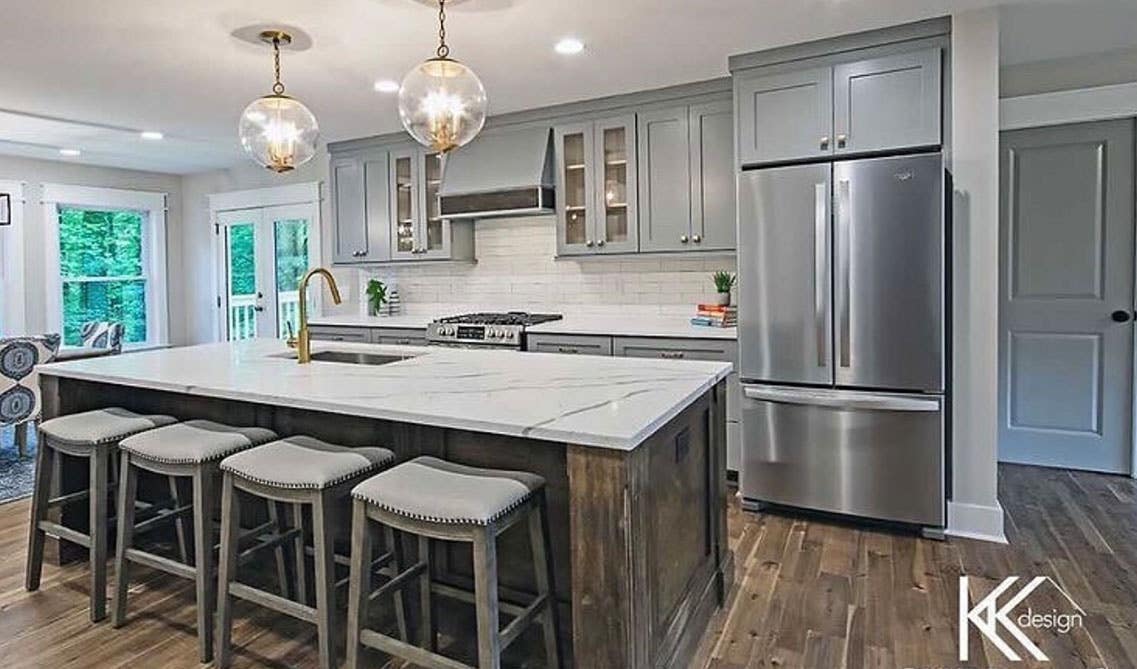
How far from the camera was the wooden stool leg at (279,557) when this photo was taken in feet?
8.35

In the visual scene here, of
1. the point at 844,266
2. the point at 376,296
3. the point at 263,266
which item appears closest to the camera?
the point at 844,266

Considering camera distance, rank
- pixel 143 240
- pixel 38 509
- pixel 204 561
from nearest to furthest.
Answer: pixel 204 561
pixel 38 509
pixel 143 240

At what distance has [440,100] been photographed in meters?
2.53

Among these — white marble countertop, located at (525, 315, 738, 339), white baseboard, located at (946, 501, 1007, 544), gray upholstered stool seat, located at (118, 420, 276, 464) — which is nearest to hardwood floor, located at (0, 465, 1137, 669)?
white baseboard, located at (946, 501, 1007, 544)

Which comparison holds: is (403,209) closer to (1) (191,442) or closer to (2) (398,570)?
(1) (191,442)

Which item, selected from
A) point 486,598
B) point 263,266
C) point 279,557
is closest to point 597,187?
point 279,557

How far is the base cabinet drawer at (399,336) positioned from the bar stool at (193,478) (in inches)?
92.1

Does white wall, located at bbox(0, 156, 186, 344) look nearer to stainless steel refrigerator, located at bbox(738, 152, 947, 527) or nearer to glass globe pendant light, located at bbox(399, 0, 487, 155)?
glass globe pendant light, located at bbox(399, 0, 487, 155)

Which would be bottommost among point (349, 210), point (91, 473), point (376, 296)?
point (91, 473)

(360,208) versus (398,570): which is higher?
(360,208)

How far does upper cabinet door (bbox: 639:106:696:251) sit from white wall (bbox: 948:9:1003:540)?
4.83 feet

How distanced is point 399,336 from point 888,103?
132 inches

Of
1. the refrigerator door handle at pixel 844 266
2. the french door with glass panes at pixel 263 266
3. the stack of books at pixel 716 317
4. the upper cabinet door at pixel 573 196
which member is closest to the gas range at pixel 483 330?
the upper cabinet door at pixel 573 196

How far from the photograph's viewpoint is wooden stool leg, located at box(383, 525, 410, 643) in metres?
2.30
